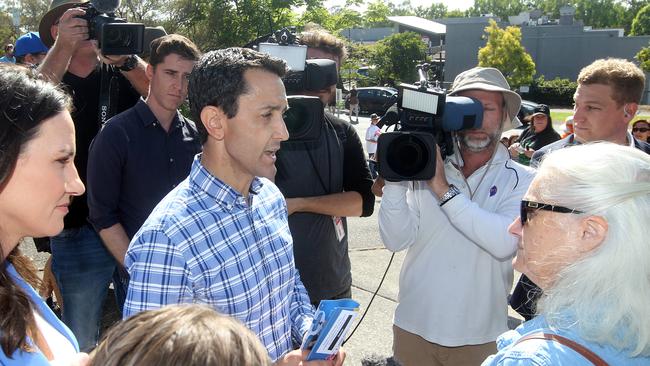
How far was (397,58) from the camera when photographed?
36719 millimetres

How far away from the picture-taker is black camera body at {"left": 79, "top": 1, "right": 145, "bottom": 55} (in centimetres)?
288

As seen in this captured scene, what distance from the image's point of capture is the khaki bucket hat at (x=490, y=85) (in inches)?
112

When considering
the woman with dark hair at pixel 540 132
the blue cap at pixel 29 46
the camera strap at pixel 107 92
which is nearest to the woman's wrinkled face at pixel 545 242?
the camera strap at pixel 107 92

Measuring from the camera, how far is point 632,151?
1513 millimetres

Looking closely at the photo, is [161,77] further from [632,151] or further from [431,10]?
[431,10]

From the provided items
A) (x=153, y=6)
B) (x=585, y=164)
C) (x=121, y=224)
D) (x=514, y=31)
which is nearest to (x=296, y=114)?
(x=121, y=224)

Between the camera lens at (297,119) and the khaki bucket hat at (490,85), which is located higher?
the khaki bucket hat at (490,85)

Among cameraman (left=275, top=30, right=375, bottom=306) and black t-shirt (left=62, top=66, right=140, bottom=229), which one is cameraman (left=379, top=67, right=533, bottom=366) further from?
black t-shirt (left=62, top=66, right=140, bottom=229)

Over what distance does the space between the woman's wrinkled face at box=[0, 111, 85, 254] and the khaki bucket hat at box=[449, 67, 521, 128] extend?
6.45ft

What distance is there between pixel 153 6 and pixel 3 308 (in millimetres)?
13255

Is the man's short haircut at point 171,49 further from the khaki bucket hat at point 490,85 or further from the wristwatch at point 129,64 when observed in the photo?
the khaki bucket hat at point 490,85

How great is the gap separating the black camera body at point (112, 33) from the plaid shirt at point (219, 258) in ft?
4.35

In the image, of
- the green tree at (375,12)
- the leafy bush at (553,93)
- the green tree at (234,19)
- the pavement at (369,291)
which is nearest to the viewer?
the pavement at (369,291)

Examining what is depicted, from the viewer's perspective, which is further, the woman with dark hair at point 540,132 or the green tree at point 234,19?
the green tree at point 234,19
